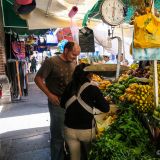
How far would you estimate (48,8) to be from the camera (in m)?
7.04

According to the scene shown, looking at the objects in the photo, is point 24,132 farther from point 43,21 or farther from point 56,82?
point 56,82

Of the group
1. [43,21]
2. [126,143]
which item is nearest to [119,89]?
[126,143]

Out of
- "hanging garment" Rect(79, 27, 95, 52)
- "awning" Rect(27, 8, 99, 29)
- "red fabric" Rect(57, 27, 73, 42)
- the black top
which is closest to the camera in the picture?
the black top

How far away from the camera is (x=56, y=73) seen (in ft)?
15.0

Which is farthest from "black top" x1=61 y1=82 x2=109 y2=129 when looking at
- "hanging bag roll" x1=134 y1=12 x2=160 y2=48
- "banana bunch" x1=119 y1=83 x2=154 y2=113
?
"hanging bag roll" x1=134 y1=12 x2=160 y2=48

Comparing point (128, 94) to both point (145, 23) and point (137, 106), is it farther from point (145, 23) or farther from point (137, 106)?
point (145, 23)

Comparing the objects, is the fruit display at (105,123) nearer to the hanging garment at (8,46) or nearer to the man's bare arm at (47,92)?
the man's bare arm at (47,92)

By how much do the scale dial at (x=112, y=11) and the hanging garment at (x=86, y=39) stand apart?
7.70ft

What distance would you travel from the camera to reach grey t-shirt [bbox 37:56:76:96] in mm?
4574

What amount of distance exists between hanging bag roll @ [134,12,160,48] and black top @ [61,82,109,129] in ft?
3.43

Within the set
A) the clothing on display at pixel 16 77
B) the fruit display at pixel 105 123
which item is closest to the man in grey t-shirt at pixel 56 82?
the fruit display at pixel 105 123

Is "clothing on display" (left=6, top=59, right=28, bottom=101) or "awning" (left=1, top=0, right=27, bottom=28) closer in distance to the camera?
"awning" (left=1, top=0, right=27, bottom=28)

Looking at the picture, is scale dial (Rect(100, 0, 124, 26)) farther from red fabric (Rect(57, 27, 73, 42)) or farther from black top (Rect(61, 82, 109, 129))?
red fabric (Rect(57, 27, 73, 42))

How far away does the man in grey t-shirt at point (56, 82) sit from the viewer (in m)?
4.55
